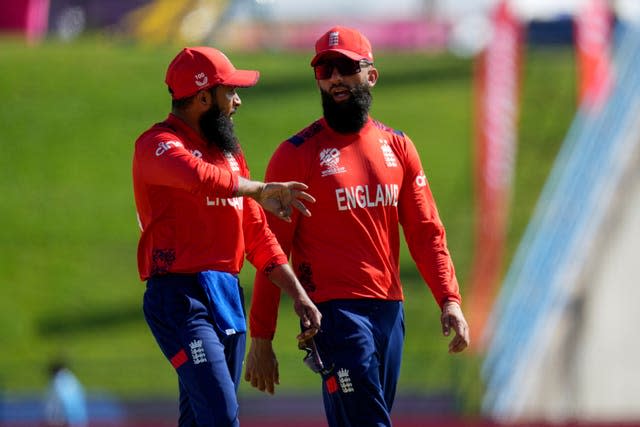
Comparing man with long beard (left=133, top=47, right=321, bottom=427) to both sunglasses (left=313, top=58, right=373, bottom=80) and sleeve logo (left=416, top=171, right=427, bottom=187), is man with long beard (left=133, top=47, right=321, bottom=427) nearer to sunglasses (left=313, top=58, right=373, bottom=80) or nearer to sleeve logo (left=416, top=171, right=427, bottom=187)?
sunglasses (left=313, top=58, right=373, bottom=80)

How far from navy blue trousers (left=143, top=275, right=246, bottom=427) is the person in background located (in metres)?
11.2

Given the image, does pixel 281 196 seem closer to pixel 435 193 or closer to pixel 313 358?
pixel 313 358

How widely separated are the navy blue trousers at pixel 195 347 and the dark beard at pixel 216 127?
0.62 m

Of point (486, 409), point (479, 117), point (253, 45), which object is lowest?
point (486, 409)

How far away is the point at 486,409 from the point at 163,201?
41.9 ft

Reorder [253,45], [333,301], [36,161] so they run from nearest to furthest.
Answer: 1. [333,301]
2. [36,161]
3. [253,45]

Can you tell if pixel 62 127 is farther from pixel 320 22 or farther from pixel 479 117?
pixel 320 22

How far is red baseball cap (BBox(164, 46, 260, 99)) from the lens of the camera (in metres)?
6.44

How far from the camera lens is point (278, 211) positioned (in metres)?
6.10

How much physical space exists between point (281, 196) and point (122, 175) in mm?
21125

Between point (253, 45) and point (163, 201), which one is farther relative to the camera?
point (253, 45)

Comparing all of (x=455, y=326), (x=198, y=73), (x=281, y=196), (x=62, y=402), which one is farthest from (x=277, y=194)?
(x=62, y=402)

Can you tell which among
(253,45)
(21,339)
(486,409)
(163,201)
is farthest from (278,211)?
(253,45)

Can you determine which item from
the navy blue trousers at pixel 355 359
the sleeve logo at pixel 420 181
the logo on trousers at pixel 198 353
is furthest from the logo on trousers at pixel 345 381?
the sleeve logo at pixel 420 181
